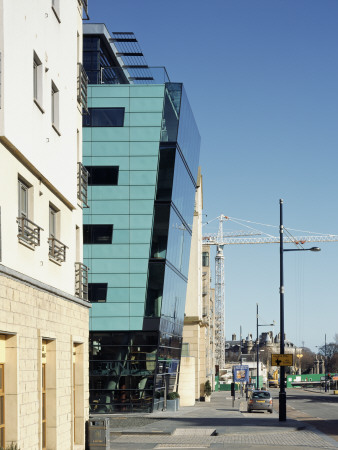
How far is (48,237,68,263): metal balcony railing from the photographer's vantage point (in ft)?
66.7

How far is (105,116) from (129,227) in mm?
6317

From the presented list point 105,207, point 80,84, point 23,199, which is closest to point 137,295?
point 105,207

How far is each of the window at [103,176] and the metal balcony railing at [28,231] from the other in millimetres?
27746

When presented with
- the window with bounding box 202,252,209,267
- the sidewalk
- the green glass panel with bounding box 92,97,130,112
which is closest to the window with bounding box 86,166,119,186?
the green glass panel with bounding box 92,97,130,112

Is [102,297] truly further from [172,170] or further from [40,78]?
[40,78]

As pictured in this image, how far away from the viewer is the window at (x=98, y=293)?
45.9 m

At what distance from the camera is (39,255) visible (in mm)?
18750

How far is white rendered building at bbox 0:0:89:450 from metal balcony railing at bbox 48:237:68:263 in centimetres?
4

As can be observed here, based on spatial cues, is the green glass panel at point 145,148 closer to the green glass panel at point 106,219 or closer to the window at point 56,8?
the green glass panel at point 106,219

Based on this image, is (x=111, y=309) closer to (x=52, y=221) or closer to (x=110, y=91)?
(x=110, y=91)

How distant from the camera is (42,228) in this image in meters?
18.7

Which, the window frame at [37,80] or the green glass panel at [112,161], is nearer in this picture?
the window frame at [37,80]

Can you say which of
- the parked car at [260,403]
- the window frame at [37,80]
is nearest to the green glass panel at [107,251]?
the parked car at [260,403]

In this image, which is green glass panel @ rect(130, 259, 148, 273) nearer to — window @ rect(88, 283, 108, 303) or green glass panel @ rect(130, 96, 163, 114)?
window @ rect(88, 283, 108, 303)
